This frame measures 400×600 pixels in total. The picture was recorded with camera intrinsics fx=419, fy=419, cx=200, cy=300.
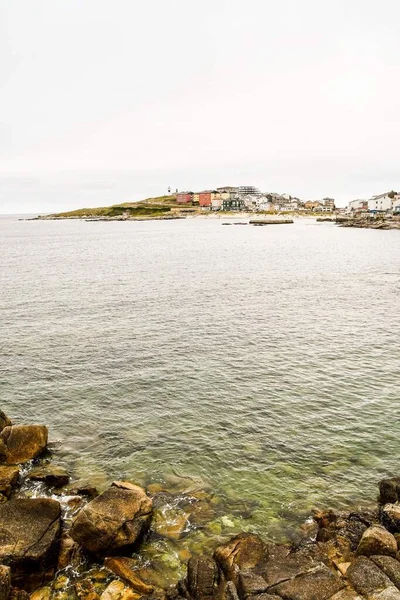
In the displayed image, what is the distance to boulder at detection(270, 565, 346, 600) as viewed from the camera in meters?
13.0

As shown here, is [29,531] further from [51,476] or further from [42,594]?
[51,476]

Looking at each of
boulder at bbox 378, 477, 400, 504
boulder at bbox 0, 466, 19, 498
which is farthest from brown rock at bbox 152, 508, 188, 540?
boulder at bbox 378, 477, 400, 504

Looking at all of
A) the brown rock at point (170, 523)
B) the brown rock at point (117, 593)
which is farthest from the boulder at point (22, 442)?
the brown rock at point (117, 593)

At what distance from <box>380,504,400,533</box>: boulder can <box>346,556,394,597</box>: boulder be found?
9.99 ft

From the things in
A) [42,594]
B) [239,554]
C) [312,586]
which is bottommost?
[42,594]

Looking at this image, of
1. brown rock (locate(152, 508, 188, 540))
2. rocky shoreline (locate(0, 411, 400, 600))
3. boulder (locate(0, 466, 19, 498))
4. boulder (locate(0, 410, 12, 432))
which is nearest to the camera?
rocky shoreline (locate(0, 411, 400, 600))

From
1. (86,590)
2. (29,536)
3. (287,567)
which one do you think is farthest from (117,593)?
(287,567)

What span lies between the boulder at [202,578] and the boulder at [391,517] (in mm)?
7464

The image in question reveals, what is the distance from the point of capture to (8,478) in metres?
20.4

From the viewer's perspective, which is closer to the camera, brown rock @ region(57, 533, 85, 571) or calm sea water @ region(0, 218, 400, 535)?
brown rock @ region(57, 533, 85, 571)

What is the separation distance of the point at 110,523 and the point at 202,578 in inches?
160

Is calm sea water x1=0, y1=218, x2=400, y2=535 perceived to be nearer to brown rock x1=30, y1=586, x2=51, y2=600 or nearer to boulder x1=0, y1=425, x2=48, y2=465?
boulder x1=0, y1=425, x2=48, y2=465

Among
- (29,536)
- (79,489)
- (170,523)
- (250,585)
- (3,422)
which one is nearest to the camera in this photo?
(250,585)

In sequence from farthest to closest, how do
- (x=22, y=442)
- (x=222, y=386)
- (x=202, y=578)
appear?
(x=222, y=386), (x=22, y=442), (x=202, y=578)
